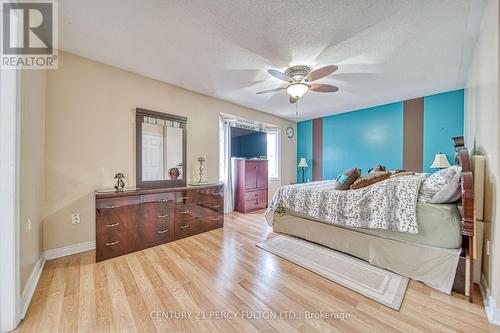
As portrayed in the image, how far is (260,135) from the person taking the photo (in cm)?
490

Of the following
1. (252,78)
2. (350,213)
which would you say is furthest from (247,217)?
(252,78)

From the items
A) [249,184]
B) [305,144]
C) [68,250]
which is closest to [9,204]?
[68,250]

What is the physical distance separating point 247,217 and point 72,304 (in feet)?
9.67

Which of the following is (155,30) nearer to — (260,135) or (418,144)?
(260,135)

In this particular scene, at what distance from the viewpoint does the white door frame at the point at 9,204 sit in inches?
51.9

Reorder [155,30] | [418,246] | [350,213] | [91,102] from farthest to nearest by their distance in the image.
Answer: [91,102] < [350,213] < [155,30] < [418,246]

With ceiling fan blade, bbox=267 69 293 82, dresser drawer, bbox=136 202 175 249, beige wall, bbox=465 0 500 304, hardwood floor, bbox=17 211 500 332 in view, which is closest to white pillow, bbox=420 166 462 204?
beige wall, bbox=465 0 500 304

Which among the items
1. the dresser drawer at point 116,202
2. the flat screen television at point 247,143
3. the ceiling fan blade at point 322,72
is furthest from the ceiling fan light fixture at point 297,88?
the dresser drawer at point 116,202

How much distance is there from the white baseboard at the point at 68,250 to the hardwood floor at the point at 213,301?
10 centimetres

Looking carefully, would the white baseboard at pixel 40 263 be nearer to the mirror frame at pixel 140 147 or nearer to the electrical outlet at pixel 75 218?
the electrical outlet at pixel 75 218

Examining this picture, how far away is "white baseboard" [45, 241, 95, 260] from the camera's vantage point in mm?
2312

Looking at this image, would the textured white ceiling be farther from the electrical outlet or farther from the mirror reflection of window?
the electrical outlet

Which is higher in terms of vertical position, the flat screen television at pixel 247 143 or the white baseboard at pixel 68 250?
the flat screen television at pixel 247 143

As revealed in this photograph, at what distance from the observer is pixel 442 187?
1881 millimetres
